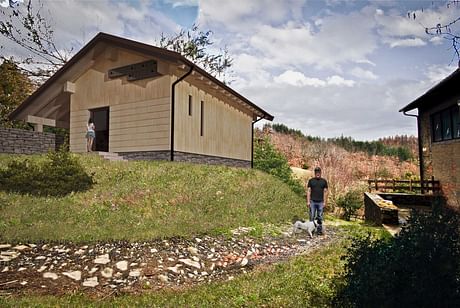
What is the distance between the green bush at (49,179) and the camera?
30.1ft

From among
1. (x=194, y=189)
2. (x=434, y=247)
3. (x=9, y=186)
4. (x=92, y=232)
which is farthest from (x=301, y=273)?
(x=9, y=186)

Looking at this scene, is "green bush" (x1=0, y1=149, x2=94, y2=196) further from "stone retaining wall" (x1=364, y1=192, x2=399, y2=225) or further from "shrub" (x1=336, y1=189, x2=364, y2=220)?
"shrub" (x1=336, y1=189, x2=364, y2=220)

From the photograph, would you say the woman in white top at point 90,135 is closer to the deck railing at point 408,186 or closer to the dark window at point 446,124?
the deck railing at point 408,186

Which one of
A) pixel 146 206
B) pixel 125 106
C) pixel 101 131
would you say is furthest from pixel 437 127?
pixel 101 131

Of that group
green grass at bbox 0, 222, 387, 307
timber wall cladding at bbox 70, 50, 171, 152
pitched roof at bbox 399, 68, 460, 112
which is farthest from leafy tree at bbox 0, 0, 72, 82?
pitched roof at bbox 399, 68, 460, 112

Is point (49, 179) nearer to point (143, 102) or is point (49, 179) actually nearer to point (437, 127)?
point (143, 102)

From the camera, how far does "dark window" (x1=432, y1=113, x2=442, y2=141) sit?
15052 mm

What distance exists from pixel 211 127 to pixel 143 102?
3.64 metres

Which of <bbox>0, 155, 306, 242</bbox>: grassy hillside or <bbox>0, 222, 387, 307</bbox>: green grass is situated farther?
<bbox>0, 155, 306, 242</bbox>: grassy hillside

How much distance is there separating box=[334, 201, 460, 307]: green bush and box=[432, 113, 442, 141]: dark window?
14094 mm

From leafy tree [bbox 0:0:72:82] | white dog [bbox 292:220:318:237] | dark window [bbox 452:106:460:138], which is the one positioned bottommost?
white dog [bbox 292:220:318:237]

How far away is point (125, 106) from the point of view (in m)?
15.0

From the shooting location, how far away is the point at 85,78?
54.3 feet

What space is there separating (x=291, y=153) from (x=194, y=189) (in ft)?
66.3
